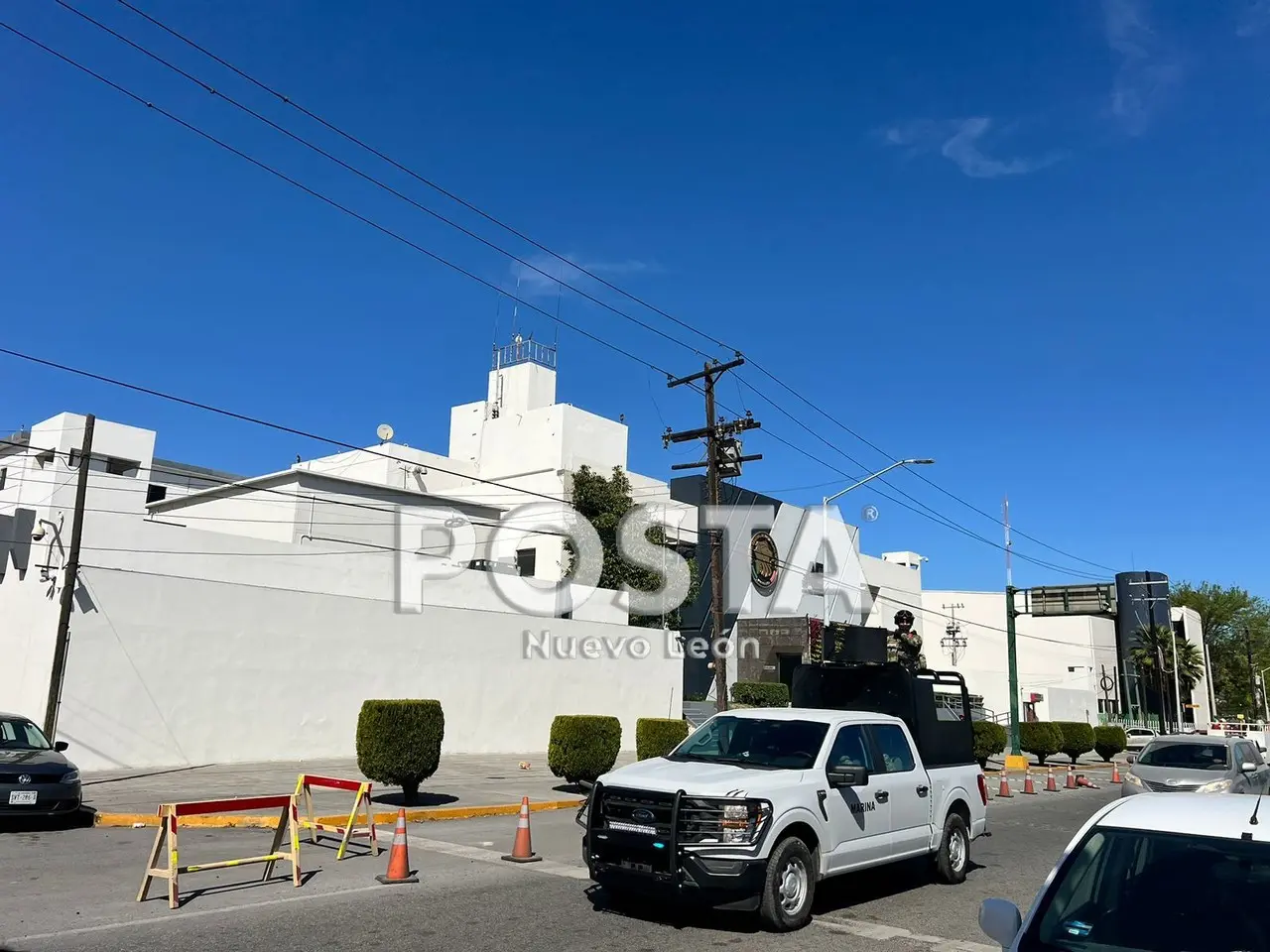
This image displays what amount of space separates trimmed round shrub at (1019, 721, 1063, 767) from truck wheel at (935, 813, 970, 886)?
28761 millimetres

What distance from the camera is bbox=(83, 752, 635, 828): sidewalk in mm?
14297

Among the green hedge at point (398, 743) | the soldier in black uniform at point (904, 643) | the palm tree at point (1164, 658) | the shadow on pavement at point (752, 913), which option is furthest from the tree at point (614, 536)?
the palm tree at point (1164, 658)

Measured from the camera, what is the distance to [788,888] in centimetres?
780

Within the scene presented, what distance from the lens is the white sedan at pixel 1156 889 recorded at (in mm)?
3662

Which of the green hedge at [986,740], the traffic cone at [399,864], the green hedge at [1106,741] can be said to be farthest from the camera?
the green hedge at [1106,741]

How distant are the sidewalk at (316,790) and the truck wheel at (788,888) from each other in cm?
780

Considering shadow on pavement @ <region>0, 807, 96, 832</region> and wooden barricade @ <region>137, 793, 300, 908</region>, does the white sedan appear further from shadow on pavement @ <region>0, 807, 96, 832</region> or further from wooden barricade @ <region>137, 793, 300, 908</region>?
shadow on pavement @ <region>0, 807, 96, 832</region>

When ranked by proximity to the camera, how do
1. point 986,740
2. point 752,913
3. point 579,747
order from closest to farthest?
1. point 752,913
2. point 579,747
3. point 986,740

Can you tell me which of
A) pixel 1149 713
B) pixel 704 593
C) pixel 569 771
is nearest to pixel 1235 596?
pixel 1149 713

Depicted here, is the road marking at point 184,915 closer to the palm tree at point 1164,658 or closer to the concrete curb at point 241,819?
the concrete curb at point 241,819

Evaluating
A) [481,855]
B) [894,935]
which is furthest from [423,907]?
[894,935]

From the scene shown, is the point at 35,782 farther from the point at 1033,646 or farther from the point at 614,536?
the point at 1033,646

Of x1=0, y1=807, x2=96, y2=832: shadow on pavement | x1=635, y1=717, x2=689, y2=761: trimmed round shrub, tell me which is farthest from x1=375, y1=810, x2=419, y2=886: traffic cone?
x1=635, y1=717, x2=689, y2=761: trimmed round shrub

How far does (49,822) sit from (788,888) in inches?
440
